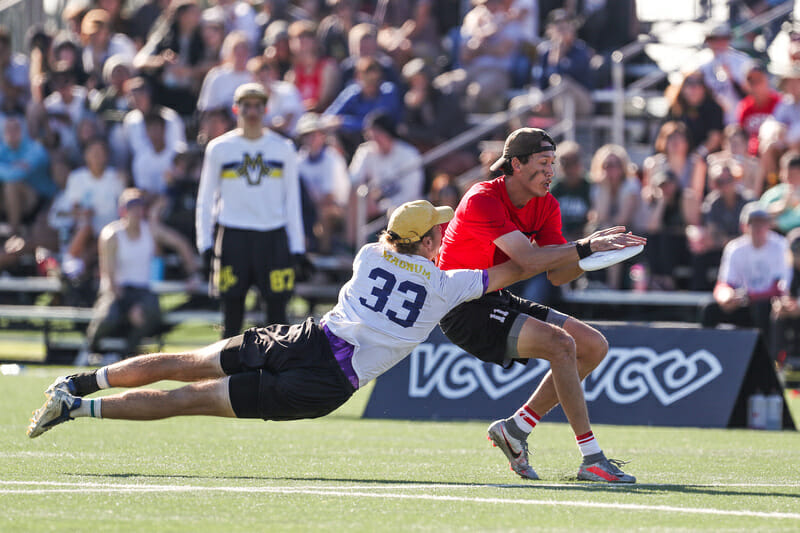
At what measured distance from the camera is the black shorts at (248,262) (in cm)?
1170

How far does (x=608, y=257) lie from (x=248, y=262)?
495cm

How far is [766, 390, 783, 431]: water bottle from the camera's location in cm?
1106

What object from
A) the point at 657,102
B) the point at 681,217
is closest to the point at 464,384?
the point at 681,217

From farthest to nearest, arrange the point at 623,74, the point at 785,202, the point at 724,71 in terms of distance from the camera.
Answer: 1. the point at 623,74
2. the point at 724,71
3. the point at 785,202

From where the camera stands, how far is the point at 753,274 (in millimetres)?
14656

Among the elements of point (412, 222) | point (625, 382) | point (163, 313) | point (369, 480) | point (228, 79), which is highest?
point (228, 79)

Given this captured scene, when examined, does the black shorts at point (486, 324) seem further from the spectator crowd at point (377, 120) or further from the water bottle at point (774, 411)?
the spectator crowd at point (377, 120)

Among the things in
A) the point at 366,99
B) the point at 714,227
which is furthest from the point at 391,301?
the point at 366,99

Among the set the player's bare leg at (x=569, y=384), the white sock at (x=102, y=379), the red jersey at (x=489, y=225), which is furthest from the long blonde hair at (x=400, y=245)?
the white sock at (x=102, y=379)

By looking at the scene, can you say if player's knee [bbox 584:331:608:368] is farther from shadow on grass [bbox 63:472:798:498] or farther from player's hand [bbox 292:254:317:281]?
player's hand [bbox 292:254:317:281]

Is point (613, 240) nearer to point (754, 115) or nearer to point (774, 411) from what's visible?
point (774, 411)

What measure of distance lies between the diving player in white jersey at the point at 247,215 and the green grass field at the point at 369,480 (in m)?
1.21

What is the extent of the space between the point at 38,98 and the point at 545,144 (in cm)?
1334

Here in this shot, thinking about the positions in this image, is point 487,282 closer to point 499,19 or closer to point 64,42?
point 499,19
